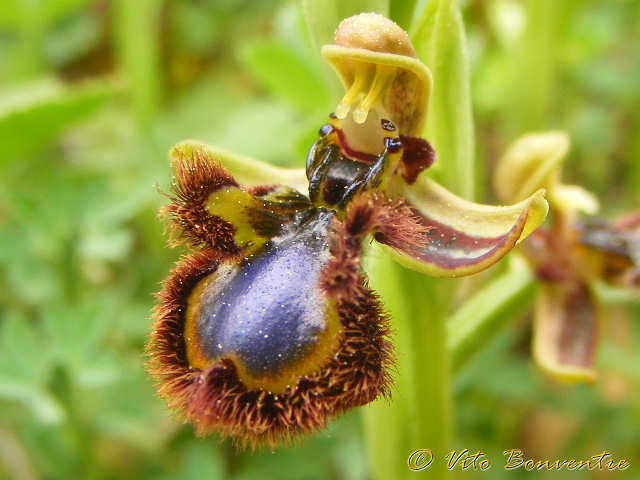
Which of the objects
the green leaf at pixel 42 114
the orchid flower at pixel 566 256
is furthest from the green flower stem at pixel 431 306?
the green leaf at pixel 42 114

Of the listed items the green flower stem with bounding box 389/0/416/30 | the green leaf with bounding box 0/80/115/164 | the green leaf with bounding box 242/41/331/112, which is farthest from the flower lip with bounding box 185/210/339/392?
the green leaf with bounding box 0/80/115/164

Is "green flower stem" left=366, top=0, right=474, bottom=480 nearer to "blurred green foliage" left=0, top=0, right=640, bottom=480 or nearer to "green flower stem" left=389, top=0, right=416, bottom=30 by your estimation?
"green flower stem" left=389, top=0, right=416, bottom=30

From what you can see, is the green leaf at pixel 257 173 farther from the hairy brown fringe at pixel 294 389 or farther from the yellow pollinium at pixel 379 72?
the hairy brown fringe at pixel 294 389

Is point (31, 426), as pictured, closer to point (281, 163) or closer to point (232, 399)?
point (232, 399)

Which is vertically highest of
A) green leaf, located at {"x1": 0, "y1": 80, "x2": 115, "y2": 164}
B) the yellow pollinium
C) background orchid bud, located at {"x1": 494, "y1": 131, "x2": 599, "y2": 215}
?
the yellow pollinium

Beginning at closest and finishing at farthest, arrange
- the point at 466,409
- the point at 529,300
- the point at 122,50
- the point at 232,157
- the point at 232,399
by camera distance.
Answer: the point at 232,399
the point at 232,157
the point at 529,300
the point at 466,409
the point at 122,50

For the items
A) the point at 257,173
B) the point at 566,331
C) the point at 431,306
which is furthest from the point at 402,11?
the point at 566,331

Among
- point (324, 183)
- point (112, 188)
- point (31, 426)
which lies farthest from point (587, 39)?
point (31, 426)

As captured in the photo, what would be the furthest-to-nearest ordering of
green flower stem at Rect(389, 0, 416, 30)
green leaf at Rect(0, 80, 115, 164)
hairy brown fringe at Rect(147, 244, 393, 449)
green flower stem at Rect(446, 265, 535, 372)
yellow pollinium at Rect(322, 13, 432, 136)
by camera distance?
green leaf at Rect(0, 80, 115, 164), green flower stem at Rect(446, 265, 535, 372), green flower stem at Rect(389, 0, 416, 30), yellow pollinium at Rect(322, 13, 432, 136), hairy brown fringe at Rect(147, 244, 393, 449)
